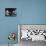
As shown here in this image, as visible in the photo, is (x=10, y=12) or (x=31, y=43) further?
(x=10, y=12)

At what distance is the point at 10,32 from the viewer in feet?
10.9

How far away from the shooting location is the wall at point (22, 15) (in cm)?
333

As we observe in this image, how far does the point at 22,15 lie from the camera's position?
334 centimetres

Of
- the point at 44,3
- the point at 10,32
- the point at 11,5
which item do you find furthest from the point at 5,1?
the point at 44,3

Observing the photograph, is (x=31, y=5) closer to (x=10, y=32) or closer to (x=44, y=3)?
(x=44, y=3)

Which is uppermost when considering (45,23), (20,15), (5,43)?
(20,15)

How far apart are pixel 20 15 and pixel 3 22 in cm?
48

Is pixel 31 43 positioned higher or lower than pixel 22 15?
lower

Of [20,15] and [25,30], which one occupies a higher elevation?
[20,15]

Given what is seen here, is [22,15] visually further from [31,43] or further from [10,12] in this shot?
[31,43]

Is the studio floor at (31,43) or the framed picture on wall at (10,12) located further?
the framed picture on wall at (10,12)

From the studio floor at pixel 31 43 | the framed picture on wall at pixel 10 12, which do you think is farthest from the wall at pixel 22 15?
the studio floor at pixel 31 43

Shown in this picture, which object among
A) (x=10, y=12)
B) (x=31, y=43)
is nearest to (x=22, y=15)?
(x=10, y=12)

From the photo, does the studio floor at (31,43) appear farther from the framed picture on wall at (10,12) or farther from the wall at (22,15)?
the framed picture on wall at (10,12)
